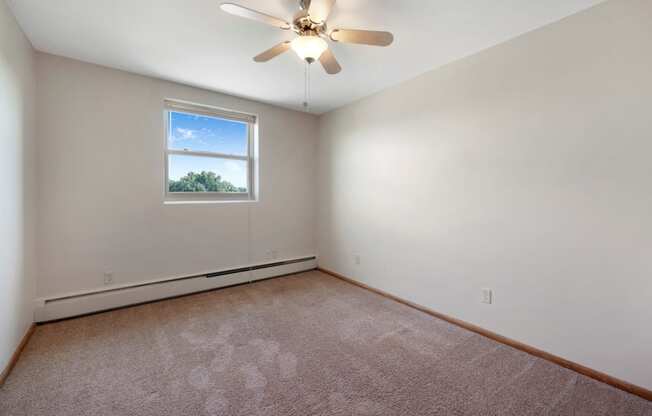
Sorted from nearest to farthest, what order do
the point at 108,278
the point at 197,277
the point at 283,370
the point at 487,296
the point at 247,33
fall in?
the point at 283,370 → the point at 247,33 → the point at 487,296 → the point at 108,278 → the point at 197,277

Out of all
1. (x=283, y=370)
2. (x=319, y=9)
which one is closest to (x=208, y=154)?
(x=319, y=9)

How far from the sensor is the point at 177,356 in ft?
6.54

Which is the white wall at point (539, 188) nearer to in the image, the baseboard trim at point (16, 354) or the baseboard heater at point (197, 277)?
the baseboard heater at point (197, 277)

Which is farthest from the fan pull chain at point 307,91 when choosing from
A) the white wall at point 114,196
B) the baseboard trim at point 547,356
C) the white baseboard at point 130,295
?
the baseboard trim at point 547,356

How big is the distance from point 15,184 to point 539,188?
3779 mm

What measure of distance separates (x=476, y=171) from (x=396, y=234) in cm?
106

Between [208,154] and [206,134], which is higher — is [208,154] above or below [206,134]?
below

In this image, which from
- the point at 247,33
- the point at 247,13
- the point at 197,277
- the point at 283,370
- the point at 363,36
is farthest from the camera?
the point at 197,277

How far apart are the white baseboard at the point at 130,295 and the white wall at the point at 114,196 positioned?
3.3 inches

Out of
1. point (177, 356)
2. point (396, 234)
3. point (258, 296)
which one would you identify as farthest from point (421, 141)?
point (177, 356)

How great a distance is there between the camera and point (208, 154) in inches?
134

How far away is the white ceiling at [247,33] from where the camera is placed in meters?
1.80

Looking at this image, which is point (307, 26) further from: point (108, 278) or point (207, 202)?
point (108, 278)

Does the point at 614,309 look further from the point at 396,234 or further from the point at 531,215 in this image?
the point at 396,234
